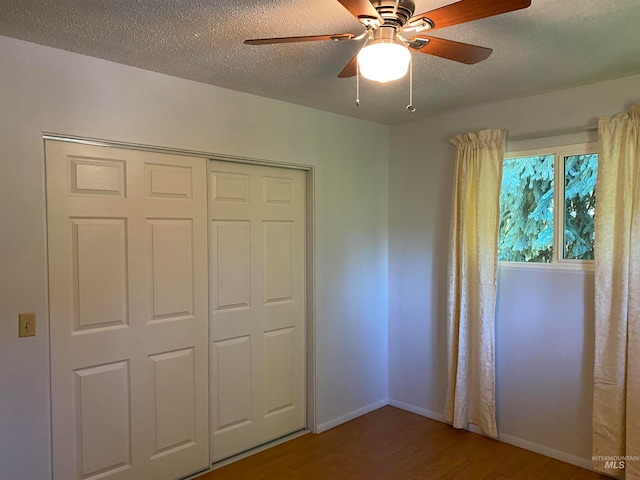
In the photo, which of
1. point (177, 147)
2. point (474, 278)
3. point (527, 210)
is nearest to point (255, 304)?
point (177, 147)

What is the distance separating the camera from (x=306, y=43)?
2.15 m

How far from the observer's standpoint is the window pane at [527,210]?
10.1 ft

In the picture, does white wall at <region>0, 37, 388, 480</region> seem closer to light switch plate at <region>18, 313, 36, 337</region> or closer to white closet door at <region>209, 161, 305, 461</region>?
light switch plate at <region>18, 313, 36, 337</region>

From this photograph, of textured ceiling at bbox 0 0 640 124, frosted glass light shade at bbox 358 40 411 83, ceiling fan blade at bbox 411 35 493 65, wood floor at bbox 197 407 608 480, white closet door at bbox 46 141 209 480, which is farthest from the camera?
wood floor at bbox 197 407 608 480

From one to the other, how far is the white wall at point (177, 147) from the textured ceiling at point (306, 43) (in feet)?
0.46

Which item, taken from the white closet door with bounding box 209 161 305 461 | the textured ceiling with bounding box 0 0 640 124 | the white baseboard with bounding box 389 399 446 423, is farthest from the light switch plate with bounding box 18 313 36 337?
the white baseboard with bounding box 389 399 446 423

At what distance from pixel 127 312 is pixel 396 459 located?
198 cm

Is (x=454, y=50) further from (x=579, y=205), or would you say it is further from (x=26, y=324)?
(x=26, y=324)

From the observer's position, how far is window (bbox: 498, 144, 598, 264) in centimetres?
292

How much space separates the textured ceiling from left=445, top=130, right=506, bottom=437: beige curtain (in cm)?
46

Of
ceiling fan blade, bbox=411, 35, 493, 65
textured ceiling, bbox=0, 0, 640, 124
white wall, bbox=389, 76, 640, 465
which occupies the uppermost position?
textured ceiling, bbox=0, 0, 640, 124

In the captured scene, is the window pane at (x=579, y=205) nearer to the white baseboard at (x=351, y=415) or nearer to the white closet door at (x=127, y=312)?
the white baseboard at (x=351, y=415)

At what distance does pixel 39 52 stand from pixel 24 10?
0.40 metres

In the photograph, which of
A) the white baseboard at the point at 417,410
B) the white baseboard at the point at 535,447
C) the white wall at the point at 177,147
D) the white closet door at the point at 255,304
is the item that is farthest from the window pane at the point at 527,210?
the white closet door at the point at 255,304
